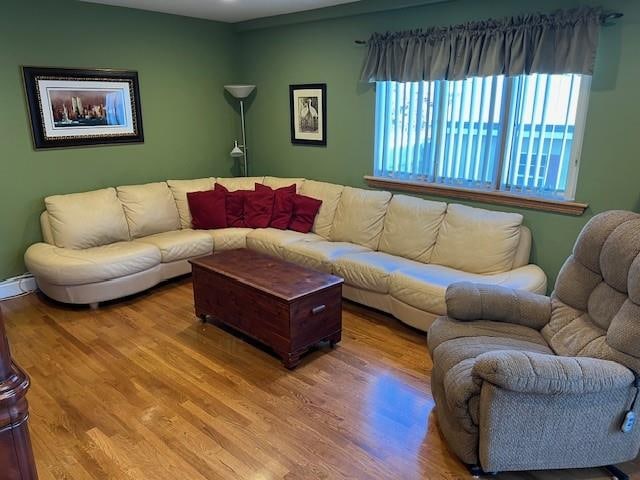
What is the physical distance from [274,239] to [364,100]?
158 centimetres

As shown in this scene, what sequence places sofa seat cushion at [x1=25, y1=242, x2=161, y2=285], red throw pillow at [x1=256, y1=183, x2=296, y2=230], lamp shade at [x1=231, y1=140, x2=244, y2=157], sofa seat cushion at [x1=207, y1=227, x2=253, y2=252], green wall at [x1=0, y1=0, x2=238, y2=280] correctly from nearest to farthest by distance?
sofa seat cushion at [x1=25, y1=242, x2=161, y2=285]
green wall at [x1=0, y1=0, x2=238, y2=280]
sofa seat cushion at [x1=207, y1=227, x2=253, y2=252]
red throw pillow at [x1=256, y1=183, x2=296, y2=230]
lamp shade at [x1=231, y1=140, x2=244, y2=157]

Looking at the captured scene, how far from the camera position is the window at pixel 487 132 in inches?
125

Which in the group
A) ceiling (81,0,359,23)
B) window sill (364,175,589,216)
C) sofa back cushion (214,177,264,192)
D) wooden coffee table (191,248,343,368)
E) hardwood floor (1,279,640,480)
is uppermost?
ceiling (81,0,359,23)

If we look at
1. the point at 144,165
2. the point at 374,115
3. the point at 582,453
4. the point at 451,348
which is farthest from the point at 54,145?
the point at 582,453

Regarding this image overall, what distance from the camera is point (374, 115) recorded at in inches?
167

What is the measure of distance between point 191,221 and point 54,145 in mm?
1398

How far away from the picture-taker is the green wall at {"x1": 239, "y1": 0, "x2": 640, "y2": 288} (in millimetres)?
2887

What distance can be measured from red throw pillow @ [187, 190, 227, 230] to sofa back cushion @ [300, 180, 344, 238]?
3.03ft

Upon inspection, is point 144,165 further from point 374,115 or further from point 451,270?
point 451,270

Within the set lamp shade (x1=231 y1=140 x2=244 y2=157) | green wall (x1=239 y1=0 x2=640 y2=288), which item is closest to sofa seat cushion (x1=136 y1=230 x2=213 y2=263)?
lamp shade (x1=231 y1=140 x2=244 y2=157)

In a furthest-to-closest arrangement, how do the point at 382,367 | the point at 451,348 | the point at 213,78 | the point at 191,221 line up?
the point at 213,78 < the point at 191,221 < the point at 382,367 < the point at 451,348

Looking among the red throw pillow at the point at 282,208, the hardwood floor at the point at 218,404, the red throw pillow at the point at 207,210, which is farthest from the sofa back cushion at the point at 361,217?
the red throw pillow at the point at 207,210

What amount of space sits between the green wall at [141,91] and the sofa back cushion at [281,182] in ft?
2.60

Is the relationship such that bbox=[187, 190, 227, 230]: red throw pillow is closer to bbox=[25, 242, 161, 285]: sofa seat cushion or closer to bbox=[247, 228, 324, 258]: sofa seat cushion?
bbox=[247, 228, 324, 258]: sofa seat cushion
